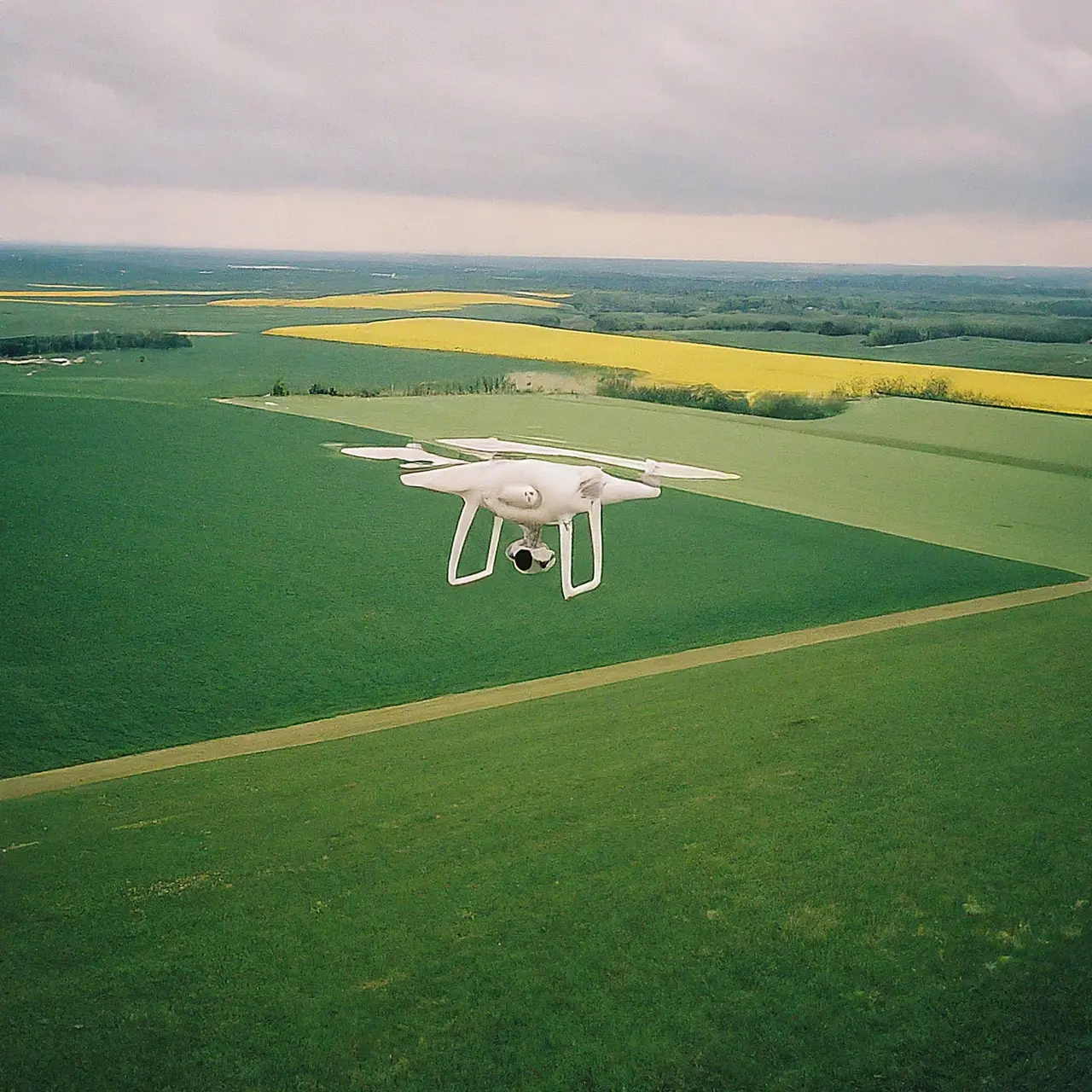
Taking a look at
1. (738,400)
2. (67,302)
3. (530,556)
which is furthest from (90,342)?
(530,556)

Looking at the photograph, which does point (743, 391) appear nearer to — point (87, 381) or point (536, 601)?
point (536, 601)

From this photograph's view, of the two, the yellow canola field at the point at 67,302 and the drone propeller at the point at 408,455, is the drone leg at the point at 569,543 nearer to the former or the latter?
the drone propeller at the point at 408,455

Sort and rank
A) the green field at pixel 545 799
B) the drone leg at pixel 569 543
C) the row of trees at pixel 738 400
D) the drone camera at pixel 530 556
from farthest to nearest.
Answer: the row of trees at pixel 738 400
the green field at pixel 545 799
the drone camera at pixel 530 556
the drone leg at pixel 569 543

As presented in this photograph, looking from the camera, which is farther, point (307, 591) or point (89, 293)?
point (89, 293)

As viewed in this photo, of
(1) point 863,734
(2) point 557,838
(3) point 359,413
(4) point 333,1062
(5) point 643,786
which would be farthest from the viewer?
(3) point 359,413

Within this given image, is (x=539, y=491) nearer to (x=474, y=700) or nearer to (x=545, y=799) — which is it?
(x=545, y=799)

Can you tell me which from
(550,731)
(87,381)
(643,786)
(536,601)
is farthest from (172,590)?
(87,381)

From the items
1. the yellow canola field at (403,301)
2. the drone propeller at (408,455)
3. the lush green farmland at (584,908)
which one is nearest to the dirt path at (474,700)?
the lush green farmland at (584,908)
